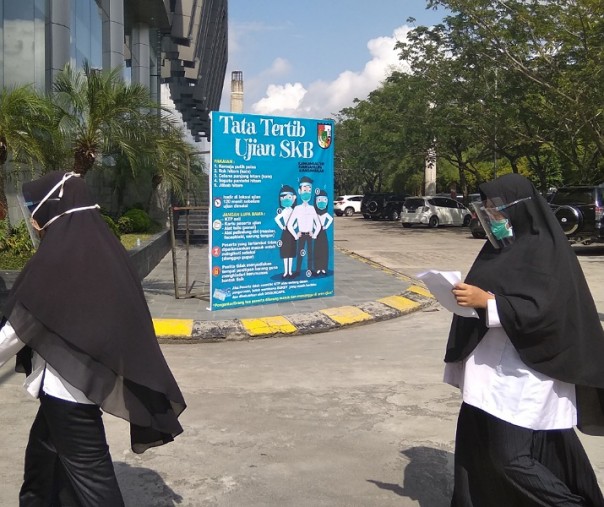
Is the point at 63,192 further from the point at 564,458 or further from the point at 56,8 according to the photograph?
the point at 56,8

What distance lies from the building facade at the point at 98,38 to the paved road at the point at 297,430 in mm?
8792

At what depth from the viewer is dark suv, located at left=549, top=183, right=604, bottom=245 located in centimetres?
1767

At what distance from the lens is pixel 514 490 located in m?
2.80

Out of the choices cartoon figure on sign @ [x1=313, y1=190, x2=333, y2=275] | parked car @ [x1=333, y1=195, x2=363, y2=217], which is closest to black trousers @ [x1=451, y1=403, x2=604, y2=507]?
cartoon figure on sign @ [x1=313, y1=190, x2=333, y2=275]

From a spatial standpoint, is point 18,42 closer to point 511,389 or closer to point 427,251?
point 427,251

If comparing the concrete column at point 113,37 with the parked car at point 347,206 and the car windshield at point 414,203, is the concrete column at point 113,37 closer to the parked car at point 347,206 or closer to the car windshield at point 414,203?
the car windshield at point 414,203

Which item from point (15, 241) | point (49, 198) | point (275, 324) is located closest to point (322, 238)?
point (275, 324)

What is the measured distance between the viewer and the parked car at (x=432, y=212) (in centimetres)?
3114

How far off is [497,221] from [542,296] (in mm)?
366

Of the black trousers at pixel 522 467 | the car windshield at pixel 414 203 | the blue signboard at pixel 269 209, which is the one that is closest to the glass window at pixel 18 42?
the blue signboard at pixel 269 209

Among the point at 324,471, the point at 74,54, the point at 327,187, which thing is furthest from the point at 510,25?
the point at 324,471

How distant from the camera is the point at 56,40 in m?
13.5

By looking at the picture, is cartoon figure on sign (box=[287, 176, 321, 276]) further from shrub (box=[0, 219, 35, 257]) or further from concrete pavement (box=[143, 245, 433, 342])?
shrub (box=[0, 219, 35, 257])

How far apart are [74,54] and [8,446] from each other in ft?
44.4
